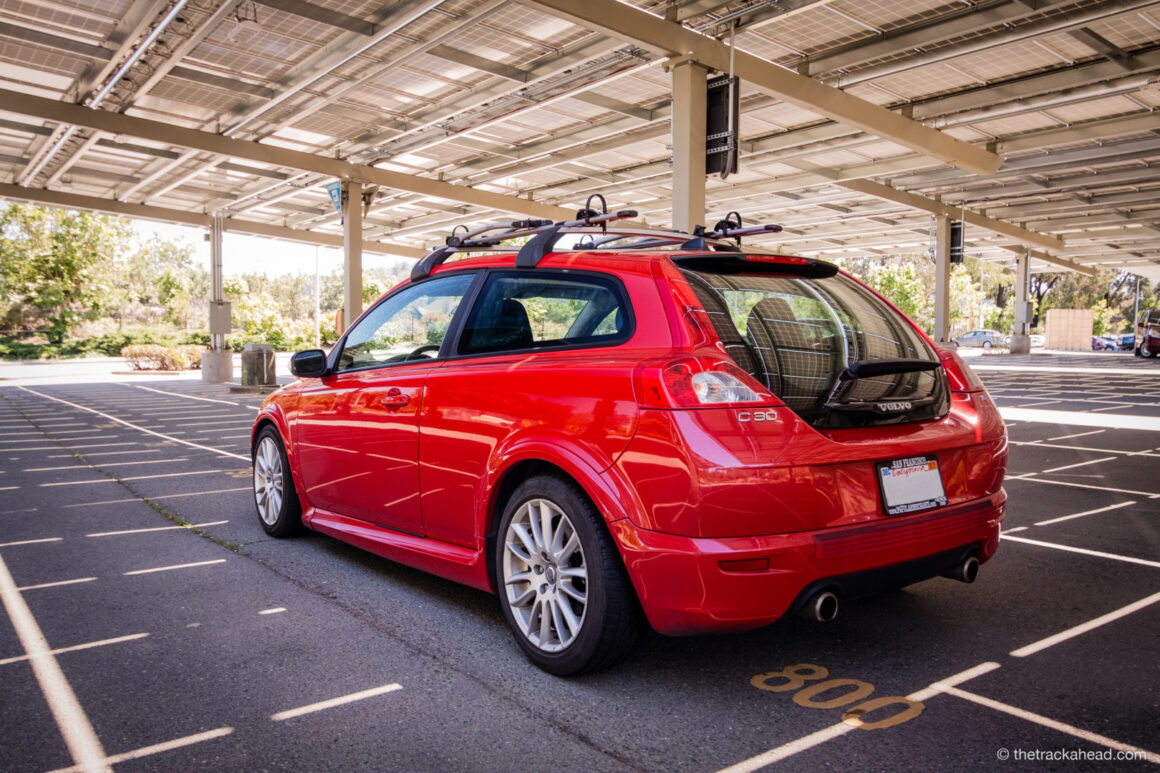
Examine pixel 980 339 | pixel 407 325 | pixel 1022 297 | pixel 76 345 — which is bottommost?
pixel 76 345

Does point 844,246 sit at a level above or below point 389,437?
above

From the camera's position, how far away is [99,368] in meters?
29.2

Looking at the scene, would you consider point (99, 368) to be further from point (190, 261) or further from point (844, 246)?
point (190, 261)

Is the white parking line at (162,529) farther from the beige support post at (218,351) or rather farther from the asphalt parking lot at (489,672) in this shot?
the beige support post at (218,351)

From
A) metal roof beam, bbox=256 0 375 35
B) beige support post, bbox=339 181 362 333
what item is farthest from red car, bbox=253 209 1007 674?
beige support post, bbox=339 181 362 333

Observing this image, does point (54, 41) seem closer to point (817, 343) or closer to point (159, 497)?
point (159, 497)

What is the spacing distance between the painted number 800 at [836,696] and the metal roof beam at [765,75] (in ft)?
24.4

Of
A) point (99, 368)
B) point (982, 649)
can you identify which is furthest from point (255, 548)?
point (99, 368)

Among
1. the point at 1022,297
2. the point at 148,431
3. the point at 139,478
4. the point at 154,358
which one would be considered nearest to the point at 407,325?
the point at 139,478

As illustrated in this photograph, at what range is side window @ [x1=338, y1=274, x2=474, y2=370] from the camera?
3893 mm

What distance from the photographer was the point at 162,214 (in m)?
22.5

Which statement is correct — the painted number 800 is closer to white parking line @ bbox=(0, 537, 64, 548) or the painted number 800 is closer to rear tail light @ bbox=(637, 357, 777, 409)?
rear tail light @ bbox=(637, 357, 777, 409)

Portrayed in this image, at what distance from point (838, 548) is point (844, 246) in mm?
32726

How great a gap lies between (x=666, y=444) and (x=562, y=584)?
71 centimetres
